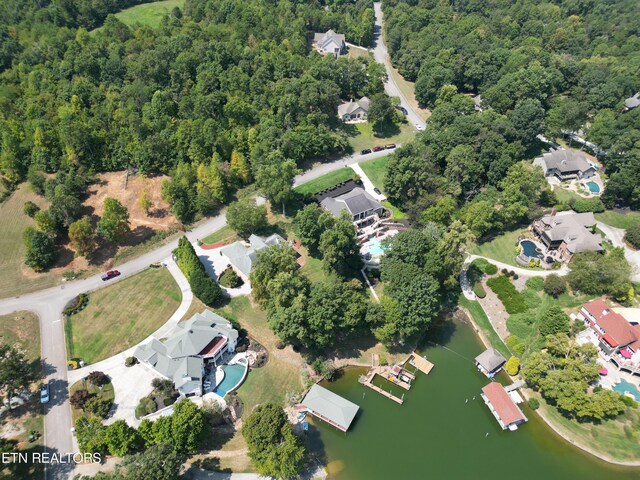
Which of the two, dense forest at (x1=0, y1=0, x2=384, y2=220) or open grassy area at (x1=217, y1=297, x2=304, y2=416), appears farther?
dense forest at (x1=0, y1=0, x2=384, y2=220)

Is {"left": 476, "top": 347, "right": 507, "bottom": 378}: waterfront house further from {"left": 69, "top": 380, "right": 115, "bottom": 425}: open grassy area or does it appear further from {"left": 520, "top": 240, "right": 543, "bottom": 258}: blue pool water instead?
{"left": 69, "top": 380, "right": 115, "bottom": 425}: open grassy area

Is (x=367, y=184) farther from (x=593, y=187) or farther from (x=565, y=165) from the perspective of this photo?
(x=593, y=187)

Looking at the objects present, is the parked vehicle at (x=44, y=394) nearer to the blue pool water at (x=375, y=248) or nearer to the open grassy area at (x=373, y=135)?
the blue pool water at (x=375, y=248)

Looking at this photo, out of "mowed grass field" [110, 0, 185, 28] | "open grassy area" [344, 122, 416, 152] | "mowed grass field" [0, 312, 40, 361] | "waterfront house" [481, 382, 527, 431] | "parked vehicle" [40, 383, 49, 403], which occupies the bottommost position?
"mowed grass field" [0, 312, 40, 361]

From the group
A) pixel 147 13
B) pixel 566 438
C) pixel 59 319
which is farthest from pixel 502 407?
pixel 147 13

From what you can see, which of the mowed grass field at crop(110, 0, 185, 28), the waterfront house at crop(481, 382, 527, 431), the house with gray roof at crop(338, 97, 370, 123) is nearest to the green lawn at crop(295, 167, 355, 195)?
the house with gray roof at crop(338, 97, 370, 123)

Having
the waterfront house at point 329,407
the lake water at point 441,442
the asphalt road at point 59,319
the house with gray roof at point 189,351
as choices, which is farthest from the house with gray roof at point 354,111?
the waterfront house at point 329,407
